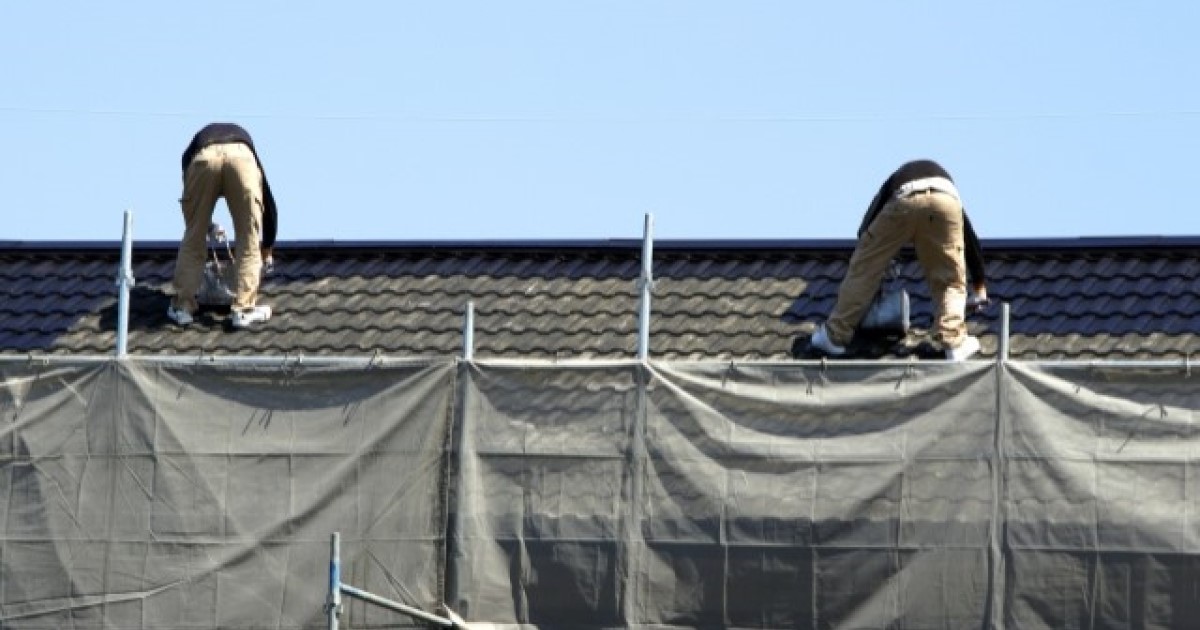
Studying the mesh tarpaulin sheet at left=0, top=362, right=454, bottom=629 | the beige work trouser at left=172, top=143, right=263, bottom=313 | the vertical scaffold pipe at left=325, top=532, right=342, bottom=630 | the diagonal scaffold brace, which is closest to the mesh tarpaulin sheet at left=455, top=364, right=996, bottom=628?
the diagonal scaffold brace

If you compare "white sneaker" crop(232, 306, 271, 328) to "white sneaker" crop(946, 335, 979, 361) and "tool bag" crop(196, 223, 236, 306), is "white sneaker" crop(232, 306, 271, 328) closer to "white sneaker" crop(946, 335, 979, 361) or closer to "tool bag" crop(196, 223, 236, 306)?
"tool bag" crop(196, 223, 236, 306)

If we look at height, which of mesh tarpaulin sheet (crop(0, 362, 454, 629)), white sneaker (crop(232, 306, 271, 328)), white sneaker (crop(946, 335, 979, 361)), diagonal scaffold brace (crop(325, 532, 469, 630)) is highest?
white sneaker (crop(232, 306, 271, 328))

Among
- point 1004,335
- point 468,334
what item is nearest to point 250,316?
point 468,334

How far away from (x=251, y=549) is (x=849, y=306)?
151 inches

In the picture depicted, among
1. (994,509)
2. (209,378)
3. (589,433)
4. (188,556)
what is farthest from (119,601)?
(994,509)

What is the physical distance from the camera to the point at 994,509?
1398 cm

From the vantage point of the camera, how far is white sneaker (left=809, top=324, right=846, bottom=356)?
14.9 m

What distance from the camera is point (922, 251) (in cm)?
1502

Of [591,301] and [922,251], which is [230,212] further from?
[922,251]

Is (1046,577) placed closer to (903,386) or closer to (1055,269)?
(903,386)

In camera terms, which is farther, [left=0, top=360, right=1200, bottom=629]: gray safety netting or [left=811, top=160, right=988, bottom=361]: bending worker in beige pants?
[left=811, top=160, right=988, bottom=361]: bending worker in beige pants

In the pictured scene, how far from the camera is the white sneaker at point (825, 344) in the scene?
1494 cm

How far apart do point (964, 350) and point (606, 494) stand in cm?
226

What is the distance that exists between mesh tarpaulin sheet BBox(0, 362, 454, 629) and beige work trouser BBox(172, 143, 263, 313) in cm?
143
